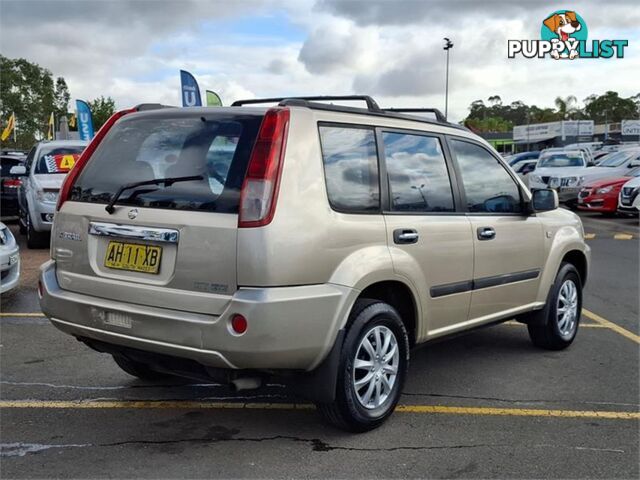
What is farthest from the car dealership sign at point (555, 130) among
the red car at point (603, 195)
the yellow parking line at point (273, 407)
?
the yellow parking line at point (273, 407)

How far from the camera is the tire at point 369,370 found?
374 centimetres

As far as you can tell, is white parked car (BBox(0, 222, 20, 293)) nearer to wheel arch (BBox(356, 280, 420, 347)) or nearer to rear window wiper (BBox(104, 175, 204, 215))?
rear window wiper (BBox(104, 175, 204, 215))

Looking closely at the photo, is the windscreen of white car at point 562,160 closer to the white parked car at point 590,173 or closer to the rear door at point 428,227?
the white parked car at point 590,173

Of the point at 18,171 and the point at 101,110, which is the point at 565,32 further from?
the point at 101,110

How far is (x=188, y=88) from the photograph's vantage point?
14008 mm

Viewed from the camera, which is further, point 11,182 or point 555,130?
point 555,130

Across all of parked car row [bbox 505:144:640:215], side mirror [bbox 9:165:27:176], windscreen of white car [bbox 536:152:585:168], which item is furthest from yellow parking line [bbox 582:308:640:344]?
windscreen of white car [bbox 536:152:585:168]

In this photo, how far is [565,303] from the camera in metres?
5.79

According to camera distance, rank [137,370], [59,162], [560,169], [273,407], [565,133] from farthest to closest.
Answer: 1. [565,133]
2. [560,169]
3. [59,162]
4. [137,370]
5. [273,407]

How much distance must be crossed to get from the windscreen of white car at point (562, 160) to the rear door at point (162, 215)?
21.3 m

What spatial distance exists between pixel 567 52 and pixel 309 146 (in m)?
19.3

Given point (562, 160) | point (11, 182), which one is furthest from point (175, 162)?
point (562, 160)

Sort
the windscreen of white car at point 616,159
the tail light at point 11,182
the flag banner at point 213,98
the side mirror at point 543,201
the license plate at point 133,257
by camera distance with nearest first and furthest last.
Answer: the license plate at point 133,257 → the side mirror at point 543,201 → the tail light at point 11,182 → the flag banner at point 213,98 → the windscreen of white car at point 616,159

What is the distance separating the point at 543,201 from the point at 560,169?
18156 millimetres
